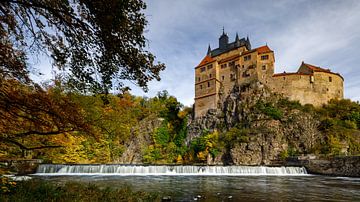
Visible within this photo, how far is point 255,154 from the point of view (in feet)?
113

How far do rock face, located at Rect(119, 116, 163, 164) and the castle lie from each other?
9.23 metres

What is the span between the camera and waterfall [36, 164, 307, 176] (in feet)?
74.9

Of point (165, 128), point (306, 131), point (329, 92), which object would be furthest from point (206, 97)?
point (329, 92)

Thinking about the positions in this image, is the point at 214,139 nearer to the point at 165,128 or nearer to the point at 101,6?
the point at 165,128

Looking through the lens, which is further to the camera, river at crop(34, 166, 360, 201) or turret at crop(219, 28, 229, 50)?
turret at crop(219, 28, 229, 50)

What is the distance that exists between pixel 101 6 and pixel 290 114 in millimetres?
38956

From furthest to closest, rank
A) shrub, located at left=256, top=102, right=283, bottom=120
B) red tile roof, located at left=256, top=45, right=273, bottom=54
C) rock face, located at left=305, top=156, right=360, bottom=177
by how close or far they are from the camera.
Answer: red tile roof, located at left=256, top=45, right=273, bottom=54 < shrub, located at left=256, top=102, right=283, bottom=120 < rock face, located at left=305, top=156, right=360, bottom=177

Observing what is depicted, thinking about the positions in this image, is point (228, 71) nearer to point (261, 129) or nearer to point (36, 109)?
point (261, 129)

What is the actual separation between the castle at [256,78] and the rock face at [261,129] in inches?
120

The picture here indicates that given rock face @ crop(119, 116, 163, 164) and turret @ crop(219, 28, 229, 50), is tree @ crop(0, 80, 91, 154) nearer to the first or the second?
rock face @ crop(119, 116, 163, 164)

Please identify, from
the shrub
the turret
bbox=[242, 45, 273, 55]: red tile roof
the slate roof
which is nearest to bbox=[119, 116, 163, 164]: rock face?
the shrub

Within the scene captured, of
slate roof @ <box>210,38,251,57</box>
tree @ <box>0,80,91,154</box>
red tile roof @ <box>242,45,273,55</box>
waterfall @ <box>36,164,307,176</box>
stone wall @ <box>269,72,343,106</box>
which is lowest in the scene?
waterfall @ <box>36,164,307,176</box>

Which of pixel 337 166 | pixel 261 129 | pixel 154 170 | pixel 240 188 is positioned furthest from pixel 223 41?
pixel 240 188

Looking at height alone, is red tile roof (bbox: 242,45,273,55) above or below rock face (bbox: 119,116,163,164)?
above
